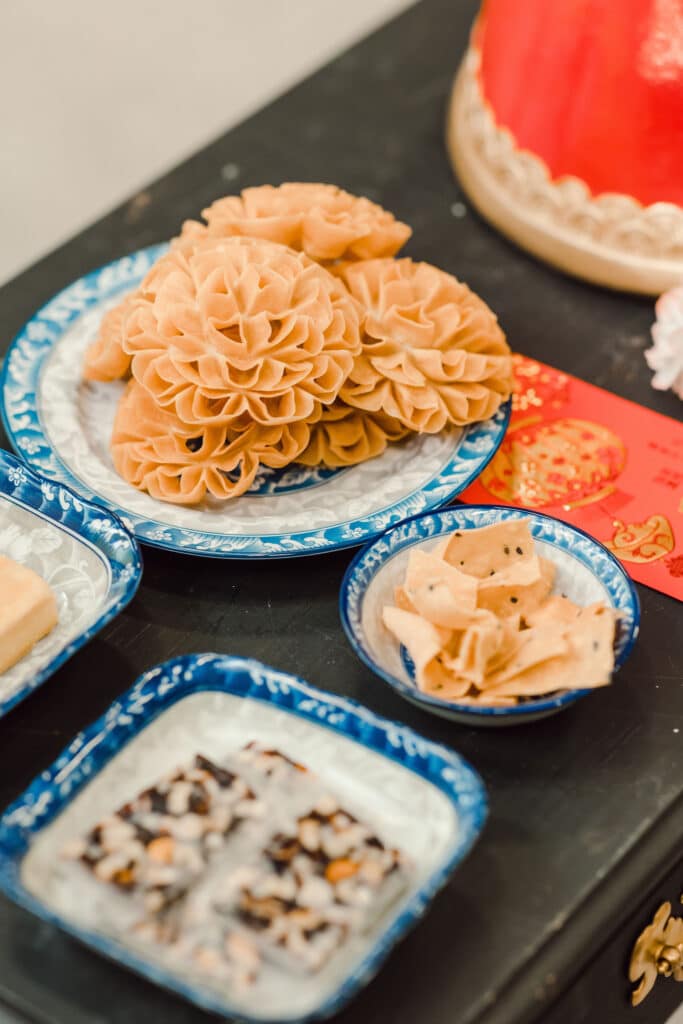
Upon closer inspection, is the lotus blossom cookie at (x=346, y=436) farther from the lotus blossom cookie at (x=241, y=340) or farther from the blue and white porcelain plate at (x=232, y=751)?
the blue and white porcelain plate at (x=232, y=751)

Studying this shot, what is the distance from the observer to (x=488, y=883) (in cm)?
66

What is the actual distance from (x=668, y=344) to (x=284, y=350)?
0.96 ft

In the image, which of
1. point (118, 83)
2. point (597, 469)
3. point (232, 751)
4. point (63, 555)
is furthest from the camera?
point (118, 83)

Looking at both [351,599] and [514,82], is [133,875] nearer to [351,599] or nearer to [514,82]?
[351,599]

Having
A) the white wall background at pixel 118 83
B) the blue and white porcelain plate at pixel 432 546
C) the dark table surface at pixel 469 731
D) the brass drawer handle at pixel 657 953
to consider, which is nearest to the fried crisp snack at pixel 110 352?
the dark table surface at pixel 469 731

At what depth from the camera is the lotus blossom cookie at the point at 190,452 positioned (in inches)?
32.2

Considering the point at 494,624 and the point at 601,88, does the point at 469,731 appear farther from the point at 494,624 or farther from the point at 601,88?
the point at 601,88

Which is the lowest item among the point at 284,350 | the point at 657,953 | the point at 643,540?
the point at 657,953

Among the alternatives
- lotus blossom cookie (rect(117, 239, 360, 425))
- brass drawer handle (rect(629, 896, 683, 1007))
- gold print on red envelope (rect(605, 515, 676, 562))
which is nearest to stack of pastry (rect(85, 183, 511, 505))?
lotus blossom cookie (rect(117, 239, 360, 425))

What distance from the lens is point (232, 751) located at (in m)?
0.67

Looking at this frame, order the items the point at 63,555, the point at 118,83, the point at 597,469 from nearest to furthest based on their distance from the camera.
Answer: the point at 63,555 → the point at 597,469 → the point at 118,83

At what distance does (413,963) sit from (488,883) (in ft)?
0.19

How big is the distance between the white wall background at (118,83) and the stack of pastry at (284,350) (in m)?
1.26

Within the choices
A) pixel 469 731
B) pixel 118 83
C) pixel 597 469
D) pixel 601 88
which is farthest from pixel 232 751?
pixel 118 83
